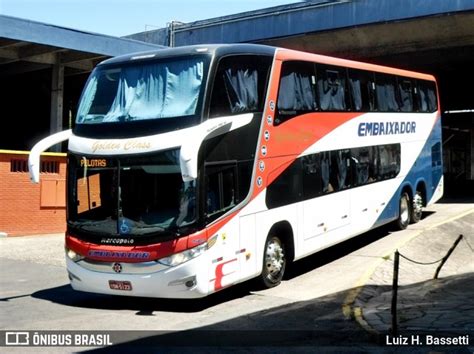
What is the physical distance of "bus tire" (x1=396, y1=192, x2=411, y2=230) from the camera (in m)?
15.6

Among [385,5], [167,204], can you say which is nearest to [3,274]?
[167,204]

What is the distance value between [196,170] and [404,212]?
956cm

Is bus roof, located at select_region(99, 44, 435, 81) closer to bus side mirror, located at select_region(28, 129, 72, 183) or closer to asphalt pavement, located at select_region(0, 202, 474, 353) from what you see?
bus side mirror, located at select_region(28, 129, 72, 183)

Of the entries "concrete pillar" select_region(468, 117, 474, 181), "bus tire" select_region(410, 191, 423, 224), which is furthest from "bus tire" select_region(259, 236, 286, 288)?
"concrete pillar" select_region(468, 117, 474, 181)

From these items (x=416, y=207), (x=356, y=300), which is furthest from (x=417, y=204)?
(x=356, y=300)

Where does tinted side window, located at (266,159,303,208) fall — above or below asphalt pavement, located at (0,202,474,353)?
above

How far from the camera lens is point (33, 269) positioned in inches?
484

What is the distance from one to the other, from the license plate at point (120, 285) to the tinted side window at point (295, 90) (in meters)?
3.87

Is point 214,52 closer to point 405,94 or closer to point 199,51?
point 199,51

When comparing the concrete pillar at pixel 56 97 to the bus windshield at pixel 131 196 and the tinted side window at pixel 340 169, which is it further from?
the bus windshield at pixel 131 196

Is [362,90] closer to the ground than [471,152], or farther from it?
farther from it

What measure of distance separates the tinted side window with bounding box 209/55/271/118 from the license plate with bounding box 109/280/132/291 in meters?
2.82

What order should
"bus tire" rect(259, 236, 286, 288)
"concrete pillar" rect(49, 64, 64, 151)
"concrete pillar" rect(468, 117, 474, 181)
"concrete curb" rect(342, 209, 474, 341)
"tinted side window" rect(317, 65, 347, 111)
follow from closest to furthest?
"concrete curb" rect(342, 209, 474, 341) → "bus tire" rect(259, 236, 286, 288) → "tinted side window" rect(317, 65, 347, 111) → "concrete pillar" rect(49, 64, 64, 151) → "concrete pillar" rect(468, 117, 474, 181)

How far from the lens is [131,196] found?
8.61m
